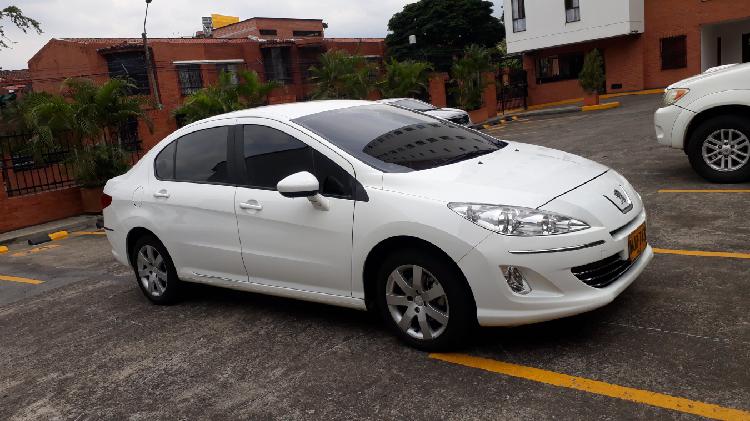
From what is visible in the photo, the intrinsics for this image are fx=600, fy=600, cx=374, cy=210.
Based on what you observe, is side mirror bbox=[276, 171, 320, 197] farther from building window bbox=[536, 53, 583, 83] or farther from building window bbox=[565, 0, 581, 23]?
building window bbox=[536, 53, 583, 83]

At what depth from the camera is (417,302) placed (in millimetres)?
3662

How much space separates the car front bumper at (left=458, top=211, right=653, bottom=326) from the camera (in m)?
3.29

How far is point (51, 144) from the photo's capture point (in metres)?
10.8

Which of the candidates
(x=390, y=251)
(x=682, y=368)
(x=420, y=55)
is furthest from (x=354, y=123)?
(x=420, y=55)

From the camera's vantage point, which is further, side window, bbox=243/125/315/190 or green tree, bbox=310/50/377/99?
green tree, bbox=310/50/377/99

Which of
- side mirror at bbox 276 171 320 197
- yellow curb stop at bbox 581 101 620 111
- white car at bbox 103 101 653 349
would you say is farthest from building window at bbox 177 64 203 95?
side mirror at bbox 276 171 320 197

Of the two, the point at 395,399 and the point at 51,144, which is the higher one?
the point at 51,144

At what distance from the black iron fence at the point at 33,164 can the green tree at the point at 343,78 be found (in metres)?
10.7

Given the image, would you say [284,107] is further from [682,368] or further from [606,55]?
[606,55]

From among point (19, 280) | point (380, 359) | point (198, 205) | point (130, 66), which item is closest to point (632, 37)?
point (130, 66)

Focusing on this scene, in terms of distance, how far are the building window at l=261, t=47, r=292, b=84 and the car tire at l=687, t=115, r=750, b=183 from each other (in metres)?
33.9

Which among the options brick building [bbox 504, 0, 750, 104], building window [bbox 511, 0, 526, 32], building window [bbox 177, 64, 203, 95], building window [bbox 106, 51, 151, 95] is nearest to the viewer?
brick building [bbox 504, 0, 750, 104]

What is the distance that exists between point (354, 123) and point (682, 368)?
2644mm

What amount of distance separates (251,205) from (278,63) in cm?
3682
